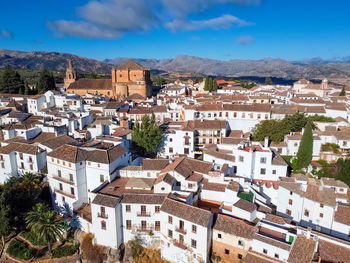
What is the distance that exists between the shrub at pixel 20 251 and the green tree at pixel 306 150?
33456mm

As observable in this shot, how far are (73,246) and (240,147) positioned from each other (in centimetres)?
2188

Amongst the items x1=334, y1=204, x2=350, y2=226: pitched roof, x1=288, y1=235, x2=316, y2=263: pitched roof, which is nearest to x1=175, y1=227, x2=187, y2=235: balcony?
x1=288, y1=235, x2=316, y2=263: pitched roof

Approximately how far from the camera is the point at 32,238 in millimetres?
29156

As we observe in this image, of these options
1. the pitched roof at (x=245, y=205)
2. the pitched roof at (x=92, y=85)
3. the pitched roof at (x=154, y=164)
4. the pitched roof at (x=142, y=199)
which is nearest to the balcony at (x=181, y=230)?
the pitched roof at (x=142, y=199)

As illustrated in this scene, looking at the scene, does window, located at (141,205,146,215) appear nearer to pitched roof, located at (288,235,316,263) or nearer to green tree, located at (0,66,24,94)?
pitched roof, located at (288,235,316,263)

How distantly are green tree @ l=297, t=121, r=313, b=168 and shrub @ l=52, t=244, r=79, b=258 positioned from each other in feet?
94.3

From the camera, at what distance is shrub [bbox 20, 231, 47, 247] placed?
93.4 feet

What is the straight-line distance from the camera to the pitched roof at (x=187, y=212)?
2098cm

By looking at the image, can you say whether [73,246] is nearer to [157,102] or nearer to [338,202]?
[338,202]

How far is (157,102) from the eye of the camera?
62.0m

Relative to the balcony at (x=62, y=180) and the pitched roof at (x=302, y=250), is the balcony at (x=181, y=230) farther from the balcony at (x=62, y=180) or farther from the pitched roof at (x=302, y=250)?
the balcony at (x=62, y=180)

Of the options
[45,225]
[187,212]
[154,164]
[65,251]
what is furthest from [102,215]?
[154,164]

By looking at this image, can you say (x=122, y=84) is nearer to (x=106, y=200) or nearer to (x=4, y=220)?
(x=4, y=220)

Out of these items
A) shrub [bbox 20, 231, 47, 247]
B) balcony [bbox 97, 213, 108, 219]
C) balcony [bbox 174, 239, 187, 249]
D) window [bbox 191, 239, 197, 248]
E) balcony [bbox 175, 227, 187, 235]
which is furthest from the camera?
shrub [bbox 20, 231, 47, 247]
